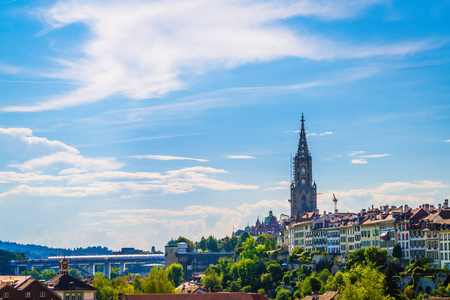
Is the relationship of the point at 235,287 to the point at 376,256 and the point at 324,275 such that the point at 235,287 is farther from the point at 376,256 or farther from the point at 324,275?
the point at 376,256

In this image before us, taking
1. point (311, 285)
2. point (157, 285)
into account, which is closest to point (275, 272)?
point (311, 285)

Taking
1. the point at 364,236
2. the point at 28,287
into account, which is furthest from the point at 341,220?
the point at 28,287

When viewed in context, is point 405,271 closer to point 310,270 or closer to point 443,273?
point 443,273

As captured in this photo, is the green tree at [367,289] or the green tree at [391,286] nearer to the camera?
the green tree at [367,289]

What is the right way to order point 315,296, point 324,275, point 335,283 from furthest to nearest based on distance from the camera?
point 324,275 → point 335,283 → point 315,296

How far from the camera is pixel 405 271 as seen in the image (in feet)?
490

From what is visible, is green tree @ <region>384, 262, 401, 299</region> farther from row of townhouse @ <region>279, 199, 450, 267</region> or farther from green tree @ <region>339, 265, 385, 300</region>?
row of townhouse @ <region>279, 199, 450, 267</region>

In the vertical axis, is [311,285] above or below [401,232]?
below

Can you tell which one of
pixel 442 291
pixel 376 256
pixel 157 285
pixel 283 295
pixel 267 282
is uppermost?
pixel 376 256

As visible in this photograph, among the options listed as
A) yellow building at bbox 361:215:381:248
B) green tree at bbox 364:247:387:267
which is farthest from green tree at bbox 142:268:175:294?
yellow building at bbox 361:215:381:248

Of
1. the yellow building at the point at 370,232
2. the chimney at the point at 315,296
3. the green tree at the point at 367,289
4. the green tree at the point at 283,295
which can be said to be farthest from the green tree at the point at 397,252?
the green tree at the point at 367,289

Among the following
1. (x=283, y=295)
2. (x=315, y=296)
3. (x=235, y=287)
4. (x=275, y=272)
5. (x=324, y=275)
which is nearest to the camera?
(x=315, y=296)

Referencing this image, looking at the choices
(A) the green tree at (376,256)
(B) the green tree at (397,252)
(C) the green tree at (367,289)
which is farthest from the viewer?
(B) the green tree at (397,252)

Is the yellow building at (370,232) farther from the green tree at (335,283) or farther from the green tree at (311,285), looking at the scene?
the green tree at (335,283)
